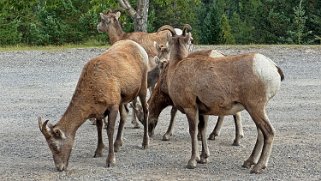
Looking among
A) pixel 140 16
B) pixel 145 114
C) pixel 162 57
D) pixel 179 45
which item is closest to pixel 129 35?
pixel 162 57

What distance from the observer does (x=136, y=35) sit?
53.7 ft

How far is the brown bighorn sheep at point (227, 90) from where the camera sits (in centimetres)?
998

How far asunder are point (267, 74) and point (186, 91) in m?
1.37

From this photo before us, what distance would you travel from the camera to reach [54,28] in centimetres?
4047

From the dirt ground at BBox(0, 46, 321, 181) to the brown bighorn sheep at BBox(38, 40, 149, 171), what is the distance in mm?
374

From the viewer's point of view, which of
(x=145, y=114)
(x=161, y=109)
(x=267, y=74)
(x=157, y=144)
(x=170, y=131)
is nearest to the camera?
(x=267, y=74)

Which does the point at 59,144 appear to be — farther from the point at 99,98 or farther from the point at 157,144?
the point at 157,144

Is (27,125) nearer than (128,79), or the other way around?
(128,79)

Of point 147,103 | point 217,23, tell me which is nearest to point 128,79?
point 147,103

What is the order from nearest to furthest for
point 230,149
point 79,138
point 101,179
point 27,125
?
point 101,179 < point 230,149 < point 79,138 < point 27,125

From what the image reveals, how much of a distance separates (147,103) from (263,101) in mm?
3125

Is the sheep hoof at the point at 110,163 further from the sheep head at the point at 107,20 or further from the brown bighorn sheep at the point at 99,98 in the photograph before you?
the sheep head at the point at 107,20

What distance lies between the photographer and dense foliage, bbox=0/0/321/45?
40.1 meters

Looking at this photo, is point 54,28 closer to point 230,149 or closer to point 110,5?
point 110,5
